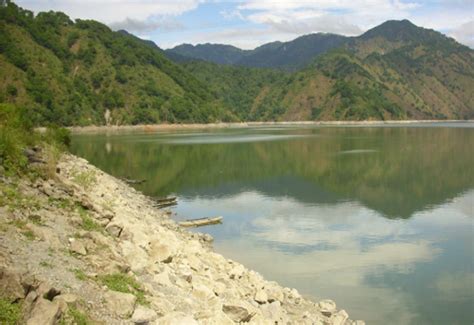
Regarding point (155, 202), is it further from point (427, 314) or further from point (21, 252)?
point (21, 252)

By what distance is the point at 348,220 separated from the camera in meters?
29.4

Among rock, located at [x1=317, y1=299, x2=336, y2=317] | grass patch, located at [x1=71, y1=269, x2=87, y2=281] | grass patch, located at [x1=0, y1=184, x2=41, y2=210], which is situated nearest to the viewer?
grass patch, located at [x1=71, y1=269, x2=87, y2=281]

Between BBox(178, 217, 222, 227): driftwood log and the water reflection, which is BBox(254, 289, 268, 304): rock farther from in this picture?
BBox(178, 217, 222, 227): driftwood log

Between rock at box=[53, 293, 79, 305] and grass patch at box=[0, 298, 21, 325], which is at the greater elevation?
grass patch at box=[0, 298, 21, 325]

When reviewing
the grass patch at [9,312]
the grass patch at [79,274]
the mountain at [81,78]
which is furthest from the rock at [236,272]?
the mountain at [81,78]

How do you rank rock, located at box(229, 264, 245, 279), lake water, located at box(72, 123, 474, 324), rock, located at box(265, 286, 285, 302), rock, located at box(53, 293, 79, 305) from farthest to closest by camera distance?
1. lake water, located at box(72, 123, 474, 324)
2. rock, located at box(229, 264, 245, 279)
3. rock, located at box(265, 286, 285, 302)
4. rock, located at box(53, 293, 79, 305)

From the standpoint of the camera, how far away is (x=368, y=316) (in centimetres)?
1559

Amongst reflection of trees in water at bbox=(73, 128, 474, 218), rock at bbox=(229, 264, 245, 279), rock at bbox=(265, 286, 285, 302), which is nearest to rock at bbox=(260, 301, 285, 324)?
rock at bbox=(265, 286, 285, 302)

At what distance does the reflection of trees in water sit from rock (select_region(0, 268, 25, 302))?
26.4 metres

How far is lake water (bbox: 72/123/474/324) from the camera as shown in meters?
17.6

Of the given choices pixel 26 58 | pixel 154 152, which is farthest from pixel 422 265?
pixel 26 58

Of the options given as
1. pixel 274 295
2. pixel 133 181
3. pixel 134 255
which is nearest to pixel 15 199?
pixel 134 255

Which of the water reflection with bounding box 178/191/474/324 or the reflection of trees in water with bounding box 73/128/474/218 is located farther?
the reflection of trees in water with bounding box 73/128/474/218

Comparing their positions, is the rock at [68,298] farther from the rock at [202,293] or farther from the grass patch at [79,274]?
the rock at [202,293]
